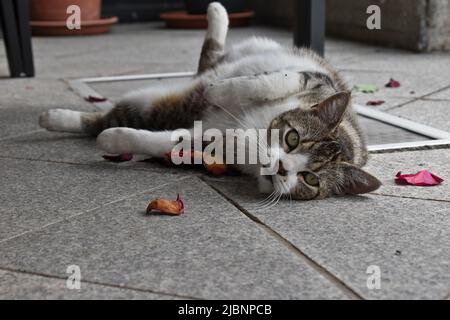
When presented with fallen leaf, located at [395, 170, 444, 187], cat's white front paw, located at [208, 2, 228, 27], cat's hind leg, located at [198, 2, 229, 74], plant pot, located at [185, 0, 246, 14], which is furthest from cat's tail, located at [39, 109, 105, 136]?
plant pot, located at [185, 0, 246, 14]

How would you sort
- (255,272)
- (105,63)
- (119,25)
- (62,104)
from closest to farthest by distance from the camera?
(255,272)
(62,104)
(105,63)
(119,25)

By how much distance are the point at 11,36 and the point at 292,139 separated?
2.84 meters

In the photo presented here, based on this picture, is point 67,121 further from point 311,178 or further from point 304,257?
point 304,257

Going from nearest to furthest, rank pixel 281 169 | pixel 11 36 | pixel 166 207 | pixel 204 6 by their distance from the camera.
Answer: pixel 166 207 → pixel 281 169 → pixel 11 36 → pixel 204 6

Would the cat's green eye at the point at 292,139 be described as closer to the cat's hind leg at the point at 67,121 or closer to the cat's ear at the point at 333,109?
the cat's ear at the point at 333,109

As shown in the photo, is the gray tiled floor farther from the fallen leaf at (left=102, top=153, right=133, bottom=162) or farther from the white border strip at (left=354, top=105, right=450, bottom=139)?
the white border strip at (left=354, top=105, right=450, bottom=139)

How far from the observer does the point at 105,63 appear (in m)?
5.43

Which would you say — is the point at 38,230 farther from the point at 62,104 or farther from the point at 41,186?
the point at 62,104

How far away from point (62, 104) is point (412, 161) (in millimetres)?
1995

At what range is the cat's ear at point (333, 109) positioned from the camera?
7.37 ft

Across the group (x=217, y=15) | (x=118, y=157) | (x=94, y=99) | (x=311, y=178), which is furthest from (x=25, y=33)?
(x=311, y=178)

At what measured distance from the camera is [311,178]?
7.34 ft

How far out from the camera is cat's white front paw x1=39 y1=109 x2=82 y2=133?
293cm

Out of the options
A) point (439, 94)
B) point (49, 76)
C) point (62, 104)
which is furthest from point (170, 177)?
point (49, 76)
